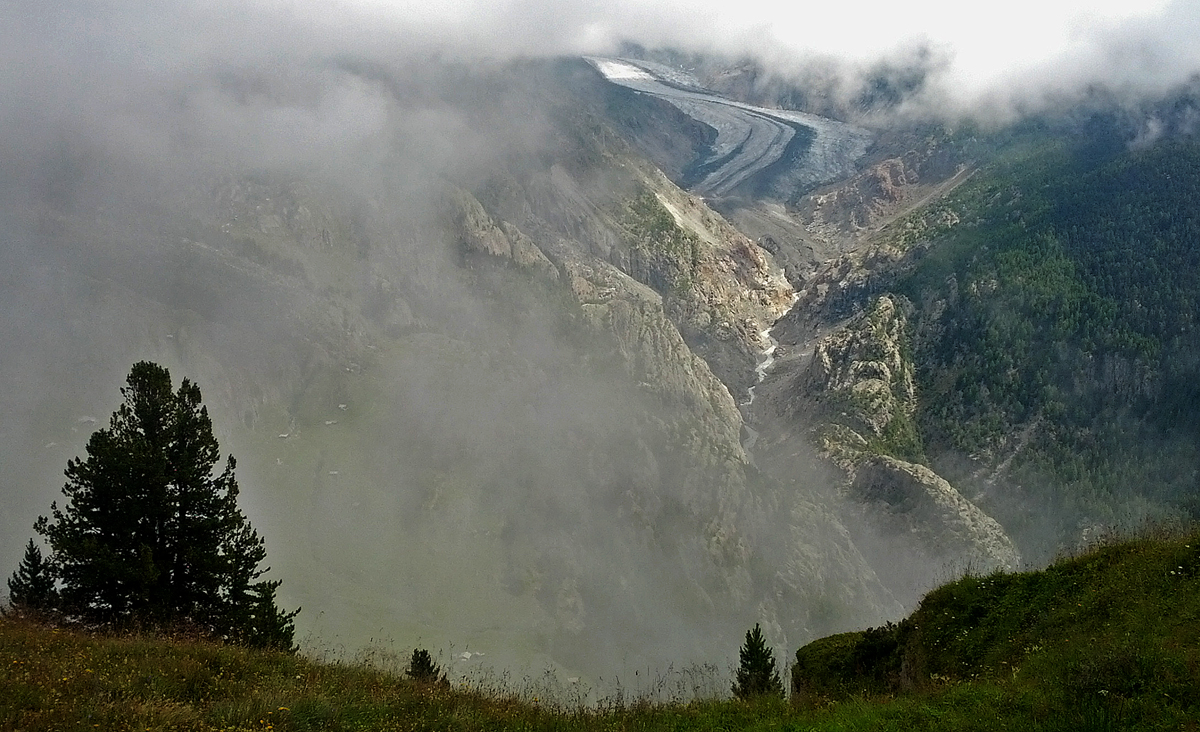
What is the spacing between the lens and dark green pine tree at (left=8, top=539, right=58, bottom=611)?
27.2 m

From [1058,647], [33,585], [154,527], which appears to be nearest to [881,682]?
[1058,647]

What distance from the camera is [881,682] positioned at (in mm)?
18953

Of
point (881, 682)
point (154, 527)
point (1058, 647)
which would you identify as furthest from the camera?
point (154, 527)

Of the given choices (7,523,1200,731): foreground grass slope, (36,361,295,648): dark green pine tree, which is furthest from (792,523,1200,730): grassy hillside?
(36,361,295,648): dark green pine tree

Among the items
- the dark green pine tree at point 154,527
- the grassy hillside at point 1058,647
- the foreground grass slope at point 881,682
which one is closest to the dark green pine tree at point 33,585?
the dark green pine tree at point 154,527

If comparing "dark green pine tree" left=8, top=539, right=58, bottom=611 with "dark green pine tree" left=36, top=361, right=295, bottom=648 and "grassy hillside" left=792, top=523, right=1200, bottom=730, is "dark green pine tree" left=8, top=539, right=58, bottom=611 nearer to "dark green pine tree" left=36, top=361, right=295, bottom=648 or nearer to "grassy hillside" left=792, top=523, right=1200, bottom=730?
"dark green pine tree" left=36, top=361, right=295, bottom=648

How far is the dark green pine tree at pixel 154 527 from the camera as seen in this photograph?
90.0 feet

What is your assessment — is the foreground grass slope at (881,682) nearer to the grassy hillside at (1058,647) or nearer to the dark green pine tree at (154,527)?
the grassy hillside at (1058,647)

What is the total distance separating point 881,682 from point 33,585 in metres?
30.1

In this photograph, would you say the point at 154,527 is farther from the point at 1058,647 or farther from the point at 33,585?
the point at 1058,647

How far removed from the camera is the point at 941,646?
705 inches

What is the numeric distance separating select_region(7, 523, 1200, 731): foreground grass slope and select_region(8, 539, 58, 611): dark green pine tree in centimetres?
1001

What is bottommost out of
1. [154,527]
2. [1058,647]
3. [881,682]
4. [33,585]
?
[881,682]

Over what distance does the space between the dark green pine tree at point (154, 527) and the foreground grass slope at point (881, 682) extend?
9.14m
